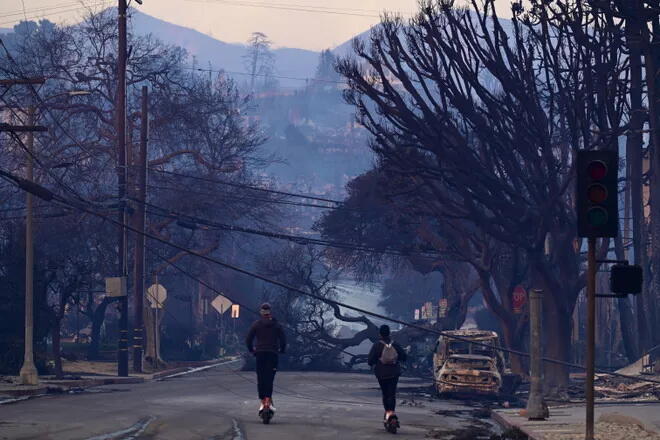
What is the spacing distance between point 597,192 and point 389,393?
5323mm

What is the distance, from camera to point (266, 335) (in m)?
20.1

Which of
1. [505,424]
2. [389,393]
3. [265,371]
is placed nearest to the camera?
[389,393]

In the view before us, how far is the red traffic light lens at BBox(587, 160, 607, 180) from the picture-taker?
1541cm

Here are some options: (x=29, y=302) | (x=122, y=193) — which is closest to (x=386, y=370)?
(x=29, y=302)

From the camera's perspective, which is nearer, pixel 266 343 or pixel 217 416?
pixel 266 343

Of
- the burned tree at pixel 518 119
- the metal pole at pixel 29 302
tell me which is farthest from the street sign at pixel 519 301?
the metal pole at pixel 29 302

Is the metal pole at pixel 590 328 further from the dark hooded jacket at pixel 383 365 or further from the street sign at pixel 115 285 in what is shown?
the street sign at pixel 115 285

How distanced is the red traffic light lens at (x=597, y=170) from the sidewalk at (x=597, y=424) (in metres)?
3.76

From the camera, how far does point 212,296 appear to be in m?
82.1

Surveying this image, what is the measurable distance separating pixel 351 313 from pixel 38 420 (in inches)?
5142

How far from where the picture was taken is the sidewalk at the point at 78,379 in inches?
1145

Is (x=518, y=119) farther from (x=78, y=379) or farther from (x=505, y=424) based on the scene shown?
(x=505, y=424)

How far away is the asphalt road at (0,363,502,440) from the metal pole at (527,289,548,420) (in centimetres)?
82

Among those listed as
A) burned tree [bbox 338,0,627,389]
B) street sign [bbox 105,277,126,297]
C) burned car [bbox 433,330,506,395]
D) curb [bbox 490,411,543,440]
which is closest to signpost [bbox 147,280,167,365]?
street sign [bbox 105,277,126,297]
